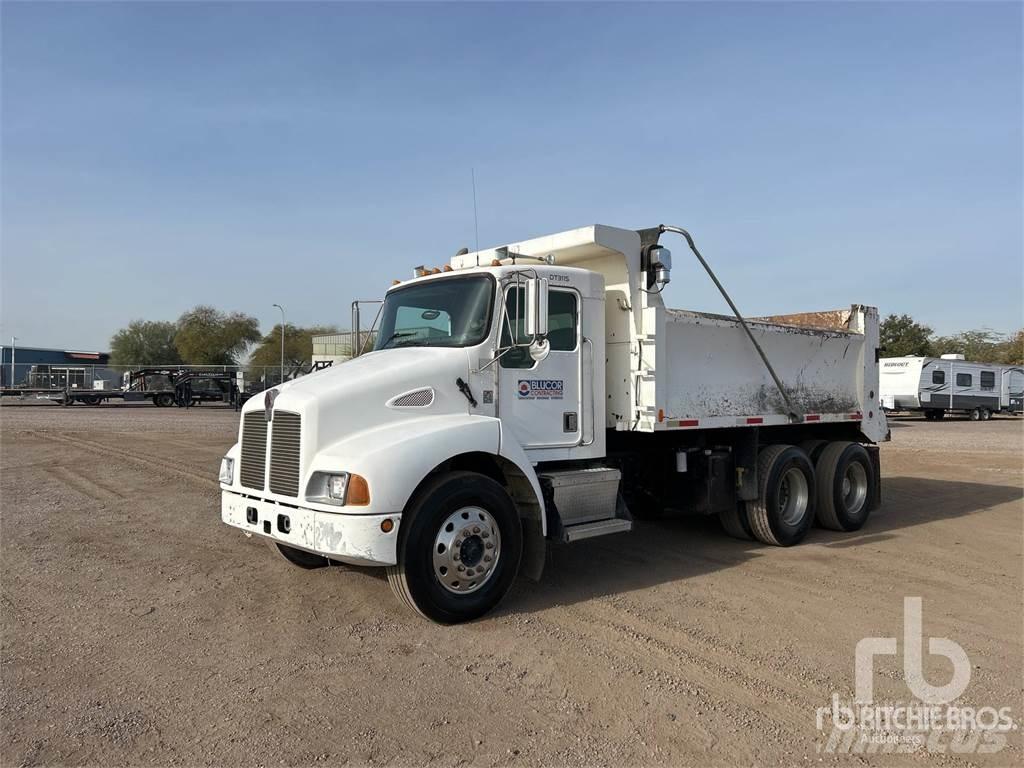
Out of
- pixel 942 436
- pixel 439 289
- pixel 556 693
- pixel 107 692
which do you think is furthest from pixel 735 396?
pixel 942 436

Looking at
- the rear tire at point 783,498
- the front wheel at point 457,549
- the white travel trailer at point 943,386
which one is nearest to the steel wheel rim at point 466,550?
the front wheel at point 457,549

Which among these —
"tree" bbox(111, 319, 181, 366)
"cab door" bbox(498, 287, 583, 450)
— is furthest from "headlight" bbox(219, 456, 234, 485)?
"tree" bbox(111, 319, 181, 366)

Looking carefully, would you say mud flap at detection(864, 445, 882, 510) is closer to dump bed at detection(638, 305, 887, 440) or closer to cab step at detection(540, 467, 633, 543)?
dump bed at detection(638, 305, 887, 440)

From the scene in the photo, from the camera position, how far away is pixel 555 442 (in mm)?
6344

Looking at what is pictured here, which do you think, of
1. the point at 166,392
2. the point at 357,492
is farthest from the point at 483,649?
the point at 166,392

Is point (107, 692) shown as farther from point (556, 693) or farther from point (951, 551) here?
point (951, 551)

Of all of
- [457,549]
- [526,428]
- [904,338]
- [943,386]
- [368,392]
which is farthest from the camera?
[904,338]

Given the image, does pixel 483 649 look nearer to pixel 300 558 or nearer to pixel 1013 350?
pixel 300 558

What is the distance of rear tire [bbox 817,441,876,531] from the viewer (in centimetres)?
898

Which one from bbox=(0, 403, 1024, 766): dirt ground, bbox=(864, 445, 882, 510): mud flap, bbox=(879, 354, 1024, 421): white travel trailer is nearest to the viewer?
bbox=(0, 403, 1024, 766): dirt ground

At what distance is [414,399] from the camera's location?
18.4 feet

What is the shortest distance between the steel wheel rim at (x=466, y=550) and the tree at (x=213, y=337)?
68.7 metres

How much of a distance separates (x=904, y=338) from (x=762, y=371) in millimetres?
55945

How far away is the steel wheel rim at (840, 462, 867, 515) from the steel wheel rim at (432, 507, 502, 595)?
19.3 ft
